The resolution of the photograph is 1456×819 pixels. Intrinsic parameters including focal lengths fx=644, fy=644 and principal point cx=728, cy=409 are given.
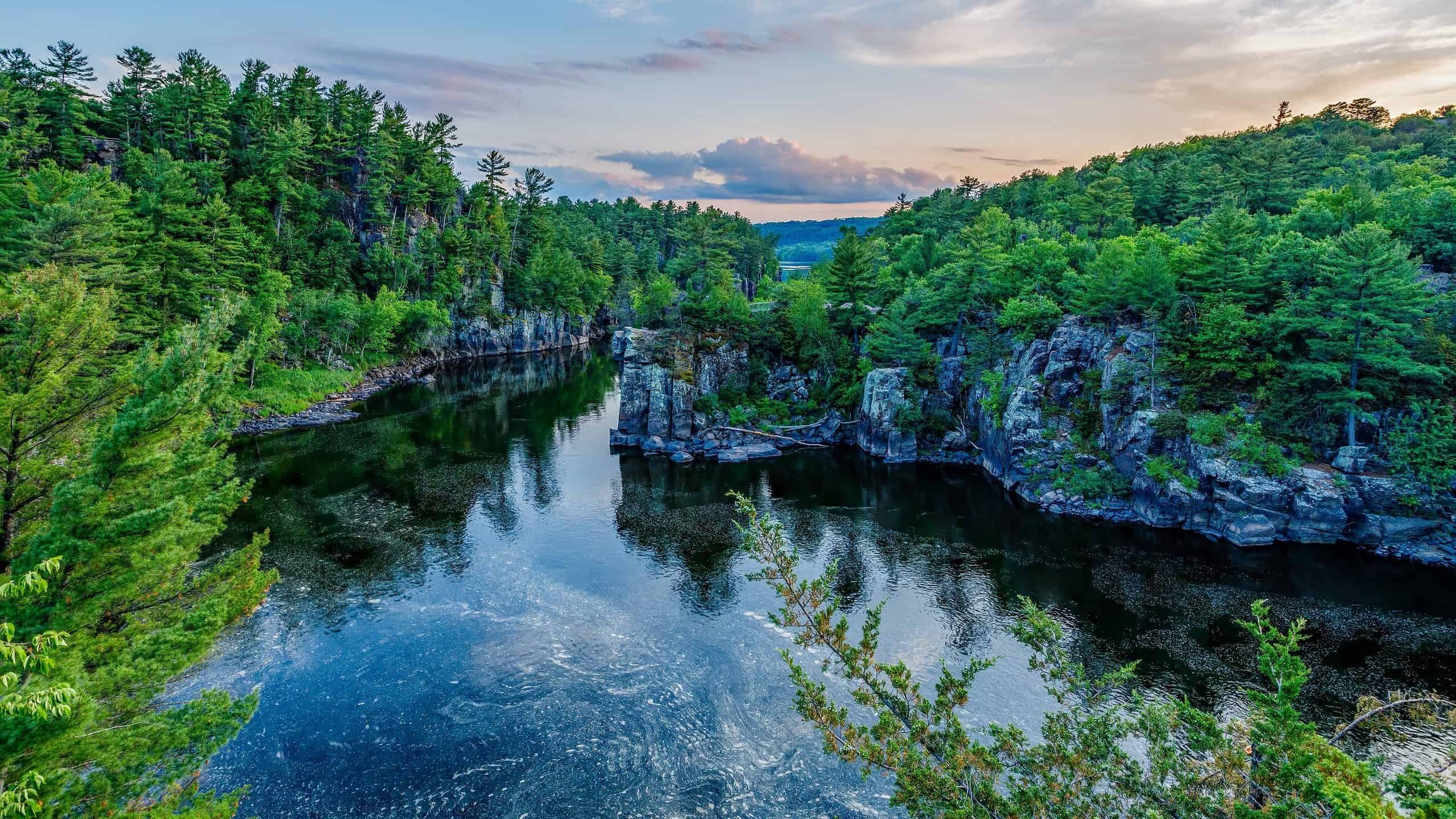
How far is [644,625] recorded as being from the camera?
28953 mm

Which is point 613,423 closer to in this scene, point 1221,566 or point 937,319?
point 937,319

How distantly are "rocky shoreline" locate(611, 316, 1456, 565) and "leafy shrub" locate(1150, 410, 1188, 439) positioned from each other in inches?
4.0

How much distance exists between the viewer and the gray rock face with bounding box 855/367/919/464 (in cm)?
5216

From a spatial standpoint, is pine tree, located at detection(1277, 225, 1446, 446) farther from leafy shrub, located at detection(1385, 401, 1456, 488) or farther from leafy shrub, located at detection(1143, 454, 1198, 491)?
leafy shrub, located at detection(1143, 454, 1198, 491)

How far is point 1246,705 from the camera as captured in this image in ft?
73.2

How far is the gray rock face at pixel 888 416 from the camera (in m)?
52.2

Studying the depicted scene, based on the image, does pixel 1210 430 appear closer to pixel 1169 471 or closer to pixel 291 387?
pixel 1169 471

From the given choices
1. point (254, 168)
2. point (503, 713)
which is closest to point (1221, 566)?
point (503, 713)

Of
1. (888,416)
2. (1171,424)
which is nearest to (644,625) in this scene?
(888,416)

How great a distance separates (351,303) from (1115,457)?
7261 centimetres

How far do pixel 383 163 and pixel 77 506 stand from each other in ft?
272

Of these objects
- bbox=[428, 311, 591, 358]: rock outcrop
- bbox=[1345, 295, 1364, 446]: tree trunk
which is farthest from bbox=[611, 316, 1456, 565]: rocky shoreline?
bbox=[428, 311, 591, 358]: rock outcrop

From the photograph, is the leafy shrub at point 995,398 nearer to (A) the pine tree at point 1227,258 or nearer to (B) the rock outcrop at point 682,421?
→ (B) the rock outcrop at point 682,421

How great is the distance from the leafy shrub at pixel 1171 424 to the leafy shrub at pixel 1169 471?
4.88 ft
